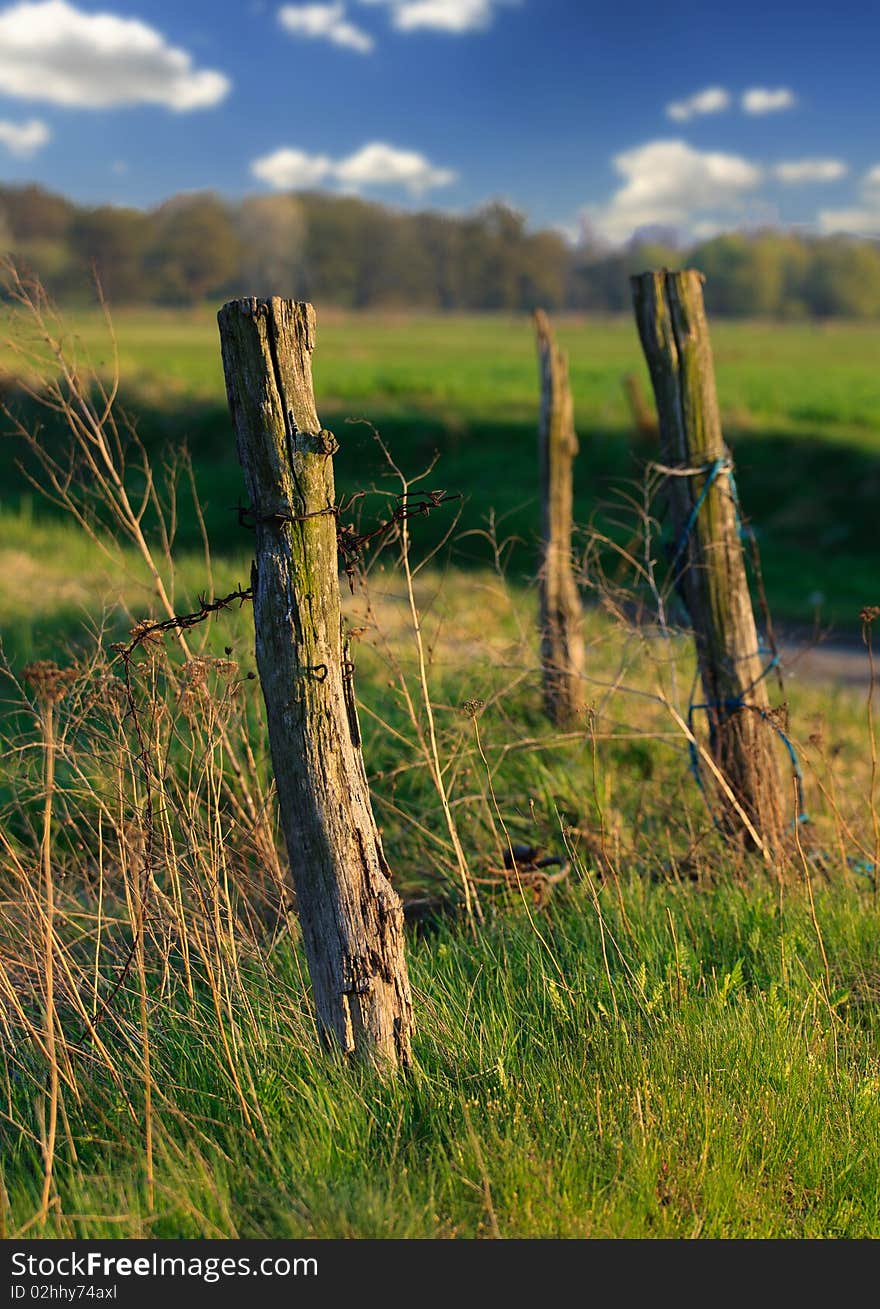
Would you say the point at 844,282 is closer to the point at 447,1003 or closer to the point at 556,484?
the point at 556,484

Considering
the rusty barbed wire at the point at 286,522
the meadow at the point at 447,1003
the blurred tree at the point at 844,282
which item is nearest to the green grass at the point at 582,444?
the meadow at the point at 447,1003

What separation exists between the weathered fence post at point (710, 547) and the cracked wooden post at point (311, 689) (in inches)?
94.5

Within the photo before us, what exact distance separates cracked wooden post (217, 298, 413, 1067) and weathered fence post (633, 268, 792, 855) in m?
2.40

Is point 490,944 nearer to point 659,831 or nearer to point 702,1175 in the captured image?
point 702,1175

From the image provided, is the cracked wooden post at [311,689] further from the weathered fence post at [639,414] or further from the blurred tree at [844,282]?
the blurred tree at [844,282]

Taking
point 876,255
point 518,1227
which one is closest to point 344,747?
point 518,1227

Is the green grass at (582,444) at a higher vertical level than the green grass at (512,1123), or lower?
higher

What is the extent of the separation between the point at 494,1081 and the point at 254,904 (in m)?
1.58

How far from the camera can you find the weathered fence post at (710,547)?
15.4 feet

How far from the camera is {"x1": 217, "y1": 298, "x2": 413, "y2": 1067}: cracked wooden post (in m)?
2.53

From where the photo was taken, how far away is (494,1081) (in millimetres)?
2629

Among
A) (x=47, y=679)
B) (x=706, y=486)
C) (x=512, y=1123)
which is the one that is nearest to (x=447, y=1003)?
(x=512, y=1123)

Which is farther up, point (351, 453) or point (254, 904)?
point (351, 453)
